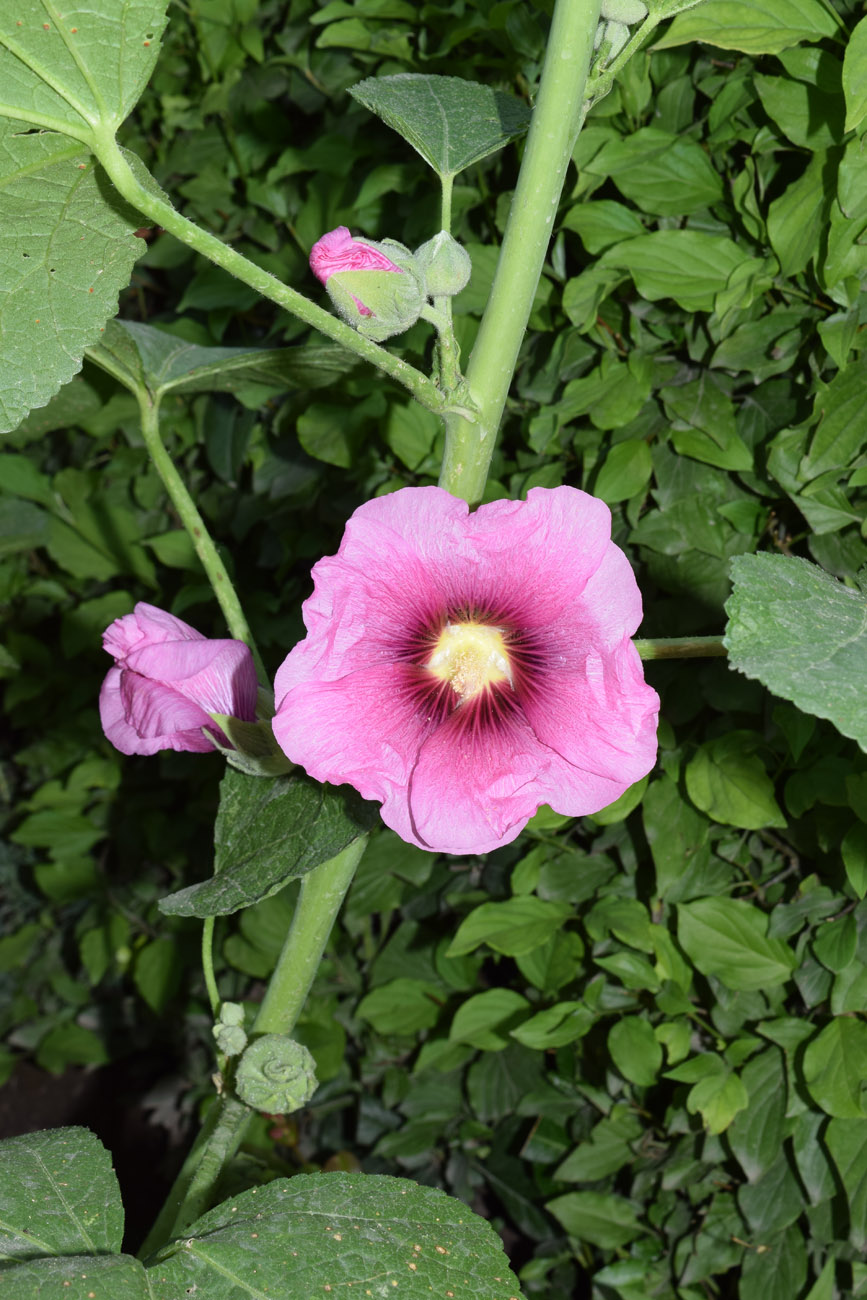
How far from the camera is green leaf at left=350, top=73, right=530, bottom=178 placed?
0.51 m

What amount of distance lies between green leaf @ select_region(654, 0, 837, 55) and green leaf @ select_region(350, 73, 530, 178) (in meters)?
0.19

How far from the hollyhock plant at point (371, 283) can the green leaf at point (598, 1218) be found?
36.7 inches

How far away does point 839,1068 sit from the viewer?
837 mm

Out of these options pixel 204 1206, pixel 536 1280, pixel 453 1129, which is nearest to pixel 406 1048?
pixel 453 1129

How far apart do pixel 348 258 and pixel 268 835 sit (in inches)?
10.8

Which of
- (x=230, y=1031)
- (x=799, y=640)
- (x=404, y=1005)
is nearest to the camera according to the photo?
(x=799, y=640)

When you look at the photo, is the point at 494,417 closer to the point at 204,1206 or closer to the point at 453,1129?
the point at 204,1206

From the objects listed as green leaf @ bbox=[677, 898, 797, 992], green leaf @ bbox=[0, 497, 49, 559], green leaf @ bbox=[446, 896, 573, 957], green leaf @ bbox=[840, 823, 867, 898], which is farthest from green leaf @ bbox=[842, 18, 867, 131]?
green leaf @ bbox=[0, 497, 49, 559]

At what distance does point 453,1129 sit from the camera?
1.25 m

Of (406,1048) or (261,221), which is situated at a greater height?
(261,221)

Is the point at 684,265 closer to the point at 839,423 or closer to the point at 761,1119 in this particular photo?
the point at 839,423

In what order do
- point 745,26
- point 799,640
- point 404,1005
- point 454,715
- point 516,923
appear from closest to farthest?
point 799,640, point 454,715, point 745,26, point 516,923, point 404,1005

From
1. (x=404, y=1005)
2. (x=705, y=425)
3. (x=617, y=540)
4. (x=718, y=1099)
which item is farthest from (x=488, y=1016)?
(x=705, y=425)

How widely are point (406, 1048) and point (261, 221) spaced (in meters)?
1.00
